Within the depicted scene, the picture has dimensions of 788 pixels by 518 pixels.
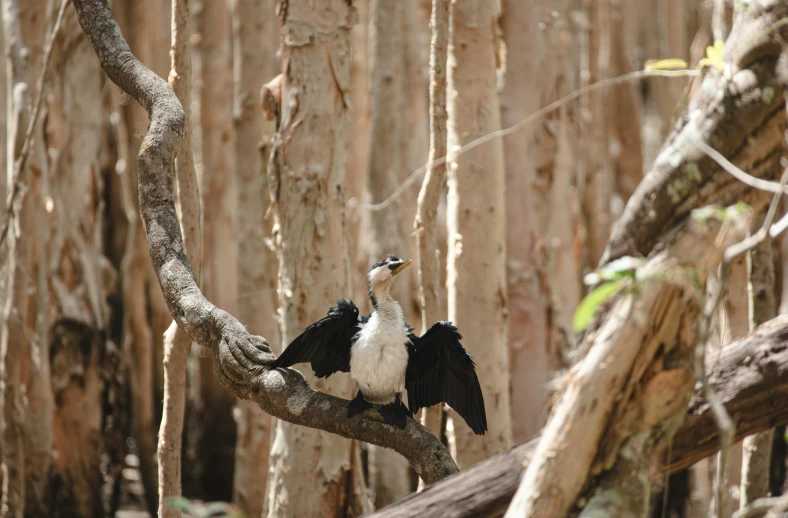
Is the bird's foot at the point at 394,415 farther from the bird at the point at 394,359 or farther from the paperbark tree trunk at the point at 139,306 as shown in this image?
the paperbark tree trunk at the point at 139,306

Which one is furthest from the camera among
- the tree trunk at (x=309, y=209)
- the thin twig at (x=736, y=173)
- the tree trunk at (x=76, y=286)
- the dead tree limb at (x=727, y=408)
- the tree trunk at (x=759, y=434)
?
the tree trunk at (x=76, y=286)

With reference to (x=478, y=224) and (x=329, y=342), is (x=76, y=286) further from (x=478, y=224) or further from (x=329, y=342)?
(x=329, y=342)

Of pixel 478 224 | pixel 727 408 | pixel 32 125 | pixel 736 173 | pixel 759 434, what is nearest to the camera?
pixel 736 173

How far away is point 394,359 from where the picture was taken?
323 cm

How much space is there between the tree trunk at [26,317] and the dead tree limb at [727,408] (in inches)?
176

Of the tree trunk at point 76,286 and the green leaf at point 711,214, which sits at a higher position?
the tree trunk at point 76,286

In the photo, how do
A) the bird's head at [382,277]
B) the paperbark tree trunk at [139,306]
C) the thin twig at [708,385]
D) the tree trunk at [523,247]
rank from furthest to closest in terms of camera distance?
the paperbark tree trunk at [139,306], the tree trunk at [523,247], the bird's head at [382,277], the thin twig at [708,385]

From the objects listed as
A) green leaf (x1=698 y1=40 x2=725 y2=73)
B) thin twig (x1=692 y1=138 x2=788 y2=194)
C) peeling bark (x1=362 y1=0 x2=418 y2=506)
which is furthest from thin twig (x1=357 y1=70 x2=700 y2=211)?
peeling bark (x1=362 y1=0 x2=418 y2=506)

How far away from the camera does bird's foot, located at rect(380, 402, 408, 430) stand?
291 centimetres

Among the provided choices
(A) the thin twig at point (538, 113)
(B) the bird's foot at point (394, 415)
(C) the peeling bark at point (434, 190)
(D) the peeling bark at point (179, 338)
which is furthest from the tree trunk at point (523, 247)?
(B) the bird's foot at point (394, 415)

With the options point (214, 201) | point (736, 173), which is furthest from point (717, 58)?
point (214, 201)

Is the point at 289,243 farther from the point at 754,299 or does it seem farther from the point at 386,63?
the point at 386,63

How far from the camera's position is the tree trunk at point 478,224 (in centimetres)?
475

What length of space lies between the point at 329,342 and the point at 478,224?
1683 mm
